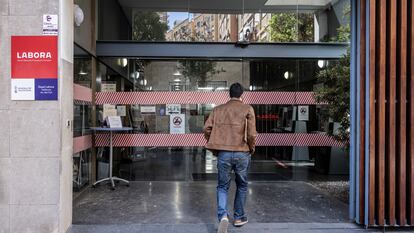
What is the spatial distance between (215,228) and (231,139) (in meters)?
1.18

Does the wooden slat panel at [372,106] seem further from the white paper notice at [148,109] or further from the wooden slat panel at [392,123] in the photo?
the white paper notice at [148,109]

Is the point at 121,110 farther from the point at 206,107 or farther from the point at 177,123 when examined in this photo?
the point at 206,107

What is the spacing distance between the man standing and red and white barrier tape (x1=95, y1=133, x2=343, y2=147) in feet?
11.7

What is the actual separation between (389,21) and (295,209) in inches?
120

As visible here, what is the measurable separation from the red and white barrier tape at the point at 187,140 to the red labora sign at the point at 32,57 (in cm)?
389

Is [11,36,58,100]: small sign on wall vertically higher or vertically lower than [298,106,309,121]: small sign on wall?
higher

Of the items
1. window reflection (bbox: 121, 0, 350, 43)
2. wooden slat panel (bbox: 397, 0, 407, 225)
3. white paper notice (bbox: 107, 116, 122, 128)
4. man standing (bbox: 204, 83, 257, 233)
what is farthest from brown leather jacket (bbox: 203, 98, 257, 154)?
window reflection (bbox: 121, 0, 350, 43)

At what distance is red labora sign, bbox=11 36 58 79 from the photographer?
480 centimetres

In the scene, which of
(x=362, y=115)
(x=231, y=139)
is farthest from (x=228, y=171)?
(x=362, y=115)

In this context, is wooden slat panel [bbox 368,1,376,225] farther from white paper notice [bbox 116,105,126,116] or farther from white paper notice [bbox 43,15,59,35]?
white paper notice [bbox 116,105,126,116]

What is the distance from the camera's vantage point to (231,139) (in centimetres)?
515

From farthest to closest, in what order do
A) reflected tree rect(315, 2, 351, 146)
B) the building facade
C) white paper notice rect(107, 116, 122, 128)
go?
the building facade < white paper notice rect(107, 116, 122, 128) < reflected tree rect(315, 2, 351, 146)

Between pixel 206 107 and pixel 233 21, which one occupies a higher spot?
pixel 233 21

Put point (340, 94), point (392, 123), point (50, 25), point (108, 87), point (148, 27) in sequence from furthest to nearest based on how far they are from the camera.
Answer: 1. point (148, 27)
2. point (108, 87)
3. point (340, 94)
4. point (392, 123)
5. point (50, 25)
